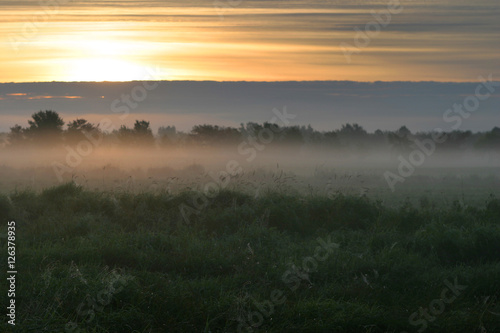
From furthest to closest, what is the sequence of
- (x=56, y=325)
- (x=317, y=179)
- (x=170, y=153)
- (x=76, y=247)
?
(x=170, y=153) → (x=317, y=179) → (x=76, y=247) → (x=56, y=325)

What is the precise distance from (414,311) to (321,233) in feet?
11.6

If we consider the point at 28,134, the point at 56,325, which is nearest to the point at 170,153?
the point at 28,134

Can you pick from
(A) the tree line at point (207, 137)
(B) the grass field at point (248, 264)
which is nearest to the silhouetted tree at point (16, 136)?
(A) the tree line at point (207, 137)

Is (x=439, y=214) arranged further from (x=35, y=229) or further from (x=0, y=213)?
(x=0, y=213)

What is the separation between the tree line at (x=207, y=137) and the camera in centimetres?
4212

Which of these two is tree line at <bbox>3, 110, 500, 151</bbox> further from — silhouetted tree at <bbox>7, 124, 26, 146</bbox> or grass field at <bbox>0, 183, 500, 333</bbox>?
grass field at <bbox>0, 183, 500, 333</bbox>

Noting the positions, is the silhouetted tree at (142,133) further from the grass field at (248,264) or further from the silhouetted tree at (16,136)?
the grass field at (248,264)

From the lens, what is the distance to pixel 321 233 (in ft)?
32.7

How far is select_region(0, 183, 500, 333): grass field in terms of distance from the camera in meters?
Result: 6.12

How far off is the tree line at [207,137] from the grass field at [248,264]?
102 feet

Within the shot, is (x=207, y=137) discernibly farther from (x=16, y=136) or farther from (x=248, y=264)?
Answer: (x=248, y=264)

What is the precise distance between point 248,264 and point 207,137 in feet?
130

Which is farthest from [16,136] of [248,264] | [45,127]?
[248,264]

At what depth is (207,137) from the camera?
154 ft
